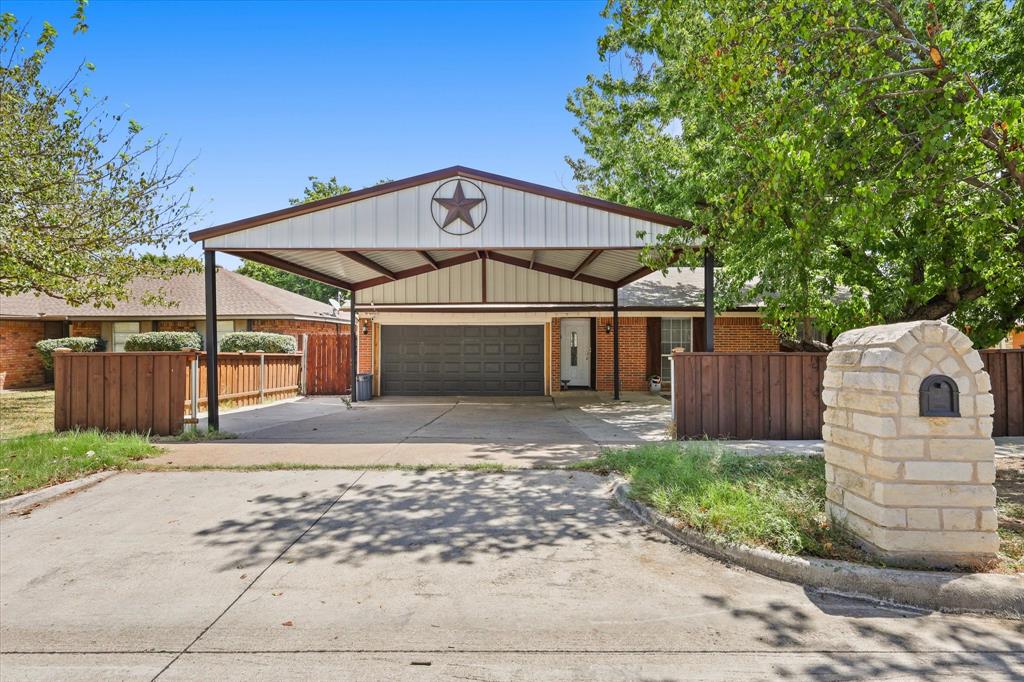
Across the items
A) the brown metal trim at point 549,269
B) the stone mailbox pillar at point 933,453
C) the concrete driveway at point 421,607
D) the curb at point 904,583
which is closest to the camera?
the concrete driveway at point 421,607

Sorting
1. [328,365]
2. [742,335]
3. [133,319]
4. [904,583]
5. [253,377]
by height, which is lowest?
[904,583]

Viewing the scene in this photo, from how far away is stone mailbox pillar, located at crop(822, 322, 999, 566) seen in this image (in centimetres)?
385

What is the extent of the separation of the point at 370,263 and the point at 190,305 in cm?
1115

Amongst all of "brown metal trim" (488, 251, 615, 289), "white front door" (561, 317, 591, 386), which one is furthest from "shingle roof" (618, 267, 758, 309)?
"white front door" (561, 317, 591, 386)

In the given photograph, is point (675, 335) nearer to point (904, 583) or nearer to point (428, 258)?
point (428, 258)

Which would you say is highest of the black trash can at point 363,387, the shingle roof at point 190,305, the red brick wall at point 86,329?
the shingle roof at point 190,305

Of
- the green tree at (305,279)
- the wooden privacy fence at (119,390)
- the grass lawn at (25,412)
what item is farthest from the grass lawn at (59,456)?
the green tree at (305,279)

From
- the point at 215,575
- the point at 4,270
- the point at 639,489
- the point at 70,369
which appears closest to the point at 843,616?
the point at 639,489

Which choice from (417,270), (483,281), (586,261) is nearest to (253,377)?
(417,270)

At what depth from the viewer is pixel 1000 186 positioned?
23.7 feet

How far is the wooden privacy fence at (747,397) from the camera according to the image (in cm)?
899

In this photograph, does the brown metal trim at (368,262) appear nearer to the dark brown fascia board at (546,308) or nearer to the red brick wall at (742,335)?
the dark brown fascia board at (546,308)

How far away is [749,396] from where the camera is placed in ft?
29.7

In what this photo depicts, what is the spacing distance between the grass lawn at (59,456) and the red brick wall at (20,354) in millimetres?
15294
